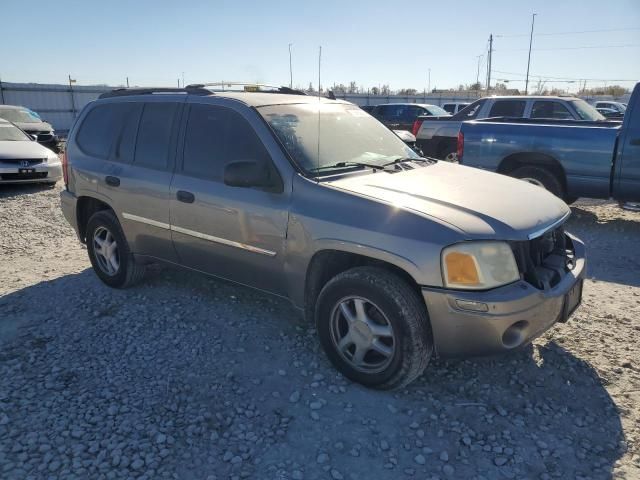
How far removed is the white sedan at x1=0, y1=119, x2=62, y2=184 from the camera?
1017 centimetres

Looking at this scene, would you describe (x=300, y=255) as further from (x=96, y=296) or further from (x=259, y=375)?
(x=96, y=296)

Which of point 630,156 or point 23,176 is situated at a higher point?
point 630,156

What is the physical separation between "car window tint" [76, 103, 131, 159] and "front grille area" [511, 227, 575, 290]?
362cm

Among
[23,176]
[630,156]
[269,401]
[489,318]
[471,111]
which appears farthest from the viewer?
[471,111]

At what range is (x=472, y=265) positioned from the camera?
114 inches

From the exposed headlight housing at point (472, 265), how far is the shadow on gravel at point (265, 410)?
2.68 ft

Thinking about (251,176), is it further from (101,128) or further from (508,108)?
(508,108)

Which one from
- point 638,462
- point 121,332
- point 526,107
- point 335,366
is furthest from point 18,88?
point 638,462

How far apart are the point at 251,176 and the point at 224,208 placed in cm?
50

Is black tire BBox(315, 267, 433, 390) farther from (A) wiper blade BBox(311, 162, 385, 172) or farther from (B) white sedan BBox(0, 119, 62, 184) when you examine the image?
(B) white sedan BBox(0, 119, 62, 184)

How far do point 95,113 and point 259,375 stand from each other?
3202 mm

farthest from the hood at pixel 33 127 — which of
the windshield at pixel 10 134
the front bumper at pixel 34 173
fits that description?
the front bumper at pixel 34 173

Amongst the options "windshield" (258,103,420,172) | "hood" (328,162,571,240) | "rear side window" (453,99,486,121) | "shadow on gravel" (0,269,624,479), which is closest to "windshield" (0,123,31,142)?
"shadow on gravel" (0,269,624,479)

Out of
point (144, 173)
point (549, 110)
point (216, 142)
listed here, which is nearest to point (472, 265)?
point (216, 142)
